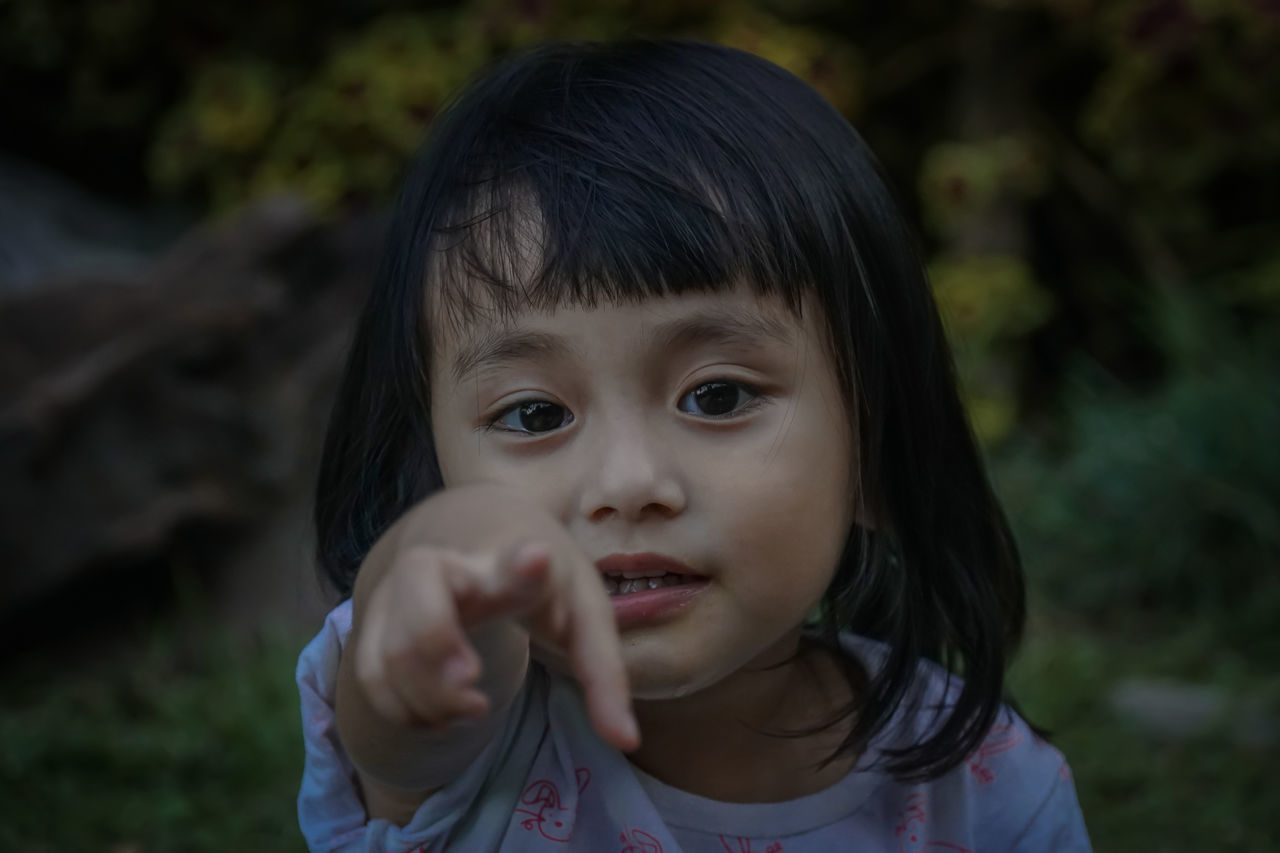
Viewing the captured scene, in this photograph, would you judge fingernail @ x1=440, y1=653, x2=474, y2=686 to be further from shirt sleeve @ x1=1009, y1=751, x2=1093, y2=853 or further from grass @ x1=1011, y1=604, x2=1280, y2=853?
grass @ x1=1011, y1=604, x2=1280, y2=853

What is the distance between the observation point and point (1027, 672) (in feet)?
10.2

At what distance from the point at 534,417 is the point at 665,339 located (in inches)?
6.3

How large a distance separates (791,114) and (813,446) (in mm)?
407

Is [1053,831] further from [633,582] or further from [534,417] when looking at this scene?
[534,417]

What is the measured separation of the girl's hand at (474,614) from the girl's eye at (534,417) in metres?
0.36

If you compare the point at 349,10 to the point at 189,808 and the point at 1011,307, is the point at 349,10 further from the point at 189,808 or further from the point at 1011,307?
the point at 189,808

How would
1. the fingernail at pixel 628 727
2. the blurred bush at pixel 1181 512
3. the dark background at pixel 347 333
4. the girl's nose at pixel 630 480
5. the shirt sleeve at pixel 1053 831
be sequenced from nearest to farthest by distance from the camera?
1. the fingernail at pixel 628 727
2. the girl's nose at pixel 630 480
3. the shirt sleeve at pixel 1053 831
4. the dark background at pixel 347 333
5. the blurred bush at pixel 1181 512

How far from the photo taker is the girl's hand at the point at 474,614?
901 mm

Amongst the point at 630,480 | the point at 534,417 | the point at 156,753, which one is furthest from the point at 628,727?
the point at 156,753

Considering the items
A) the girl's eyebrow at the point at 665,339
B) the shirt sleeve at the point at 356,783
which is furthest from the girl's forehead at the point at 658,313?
the shirt sleeve at the point at 356,783

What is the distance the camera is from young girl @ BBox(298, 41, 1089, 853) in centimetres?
133

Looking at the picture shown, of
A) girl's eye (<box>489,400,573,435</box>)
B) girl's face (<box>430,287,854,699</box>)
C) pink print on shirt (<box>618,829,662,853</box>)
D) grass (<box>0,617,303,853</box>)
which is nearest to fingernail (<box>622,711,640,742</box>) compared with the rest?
girl's face (<box>430,287,854,699</box>)

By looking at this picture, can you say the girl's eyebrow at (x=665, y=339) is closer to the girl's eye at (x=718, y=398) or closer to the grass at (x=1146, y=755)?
the girl's eye at (x=718, y=398)

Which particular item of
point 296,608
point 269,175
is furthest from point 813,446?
point 269,175
